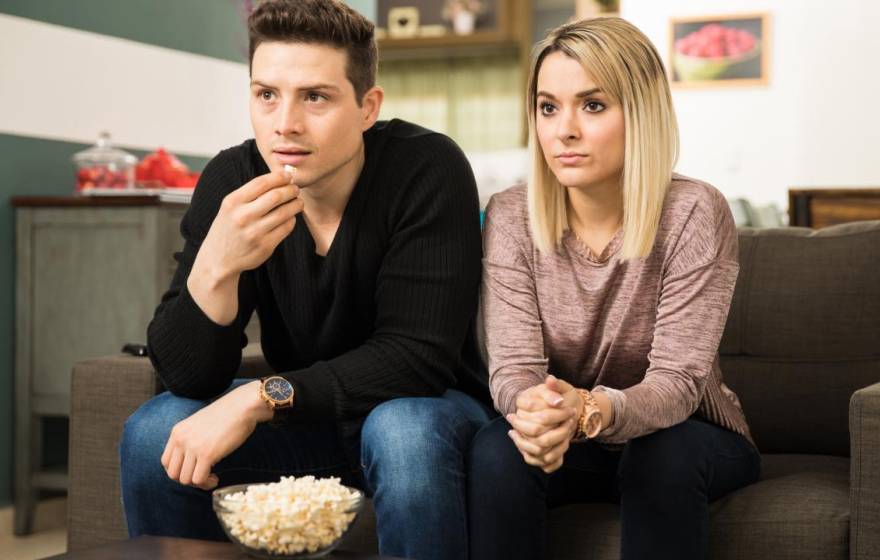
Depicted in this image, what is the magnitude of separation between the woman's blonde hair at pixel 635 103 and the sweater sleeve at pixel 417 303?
260 mm

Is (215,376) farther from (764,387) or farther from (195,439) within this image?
(764,387)

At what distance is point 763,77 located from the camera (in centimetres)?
707

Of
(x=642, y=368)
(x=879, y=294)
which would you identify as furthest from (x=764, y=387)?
(x=642, y=368)

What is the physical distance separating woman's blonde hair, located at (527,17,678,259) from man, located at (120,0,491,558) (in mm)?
273

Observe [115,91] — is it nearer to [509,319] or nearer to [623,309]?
[509,319]

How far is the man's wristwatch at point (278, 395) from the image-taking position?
5.47 ft

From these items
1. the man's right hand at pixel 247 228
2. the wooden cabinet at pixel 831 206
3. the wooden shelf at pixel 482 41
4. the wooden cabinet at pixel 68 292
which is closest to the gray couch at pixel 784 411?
the man's right hand at pixel 247 228

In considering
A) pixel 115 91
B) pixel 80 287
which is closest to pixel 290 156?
pixel 80 287

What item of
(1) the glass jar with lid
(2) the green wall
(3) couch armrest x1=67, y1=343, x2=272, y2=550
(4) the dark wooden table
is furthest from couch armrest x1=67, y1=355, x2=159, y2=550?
(2) the green wall

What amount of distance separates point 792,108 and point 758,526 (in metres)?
5.71

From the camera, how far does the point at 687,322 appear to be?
66.4 inches

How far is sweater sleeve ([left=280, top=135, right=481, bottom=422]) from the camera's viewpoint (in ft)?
5.67

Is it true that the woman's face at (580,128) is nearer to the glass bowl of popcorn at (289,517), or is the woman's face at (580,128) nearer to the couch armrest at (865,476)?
the couch armrest at (865,476)

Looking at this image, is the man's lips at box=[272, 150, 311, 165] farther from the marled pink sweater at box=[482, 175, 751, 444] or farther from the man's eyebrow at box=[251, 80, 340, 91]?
the marled pink sweater at box=[482, 175, 751, 444]
